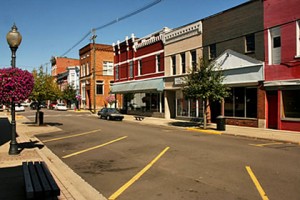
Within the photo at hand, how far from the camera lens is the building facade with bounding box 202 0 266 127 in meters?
20.2

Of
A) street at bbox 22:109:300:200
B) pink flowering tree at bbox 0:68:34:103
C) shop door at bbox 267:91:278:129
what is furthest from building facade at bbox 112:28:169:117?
pink flowering tree at bbox 0:68:34:103

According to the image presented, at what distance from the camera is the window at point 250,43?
20.9 m

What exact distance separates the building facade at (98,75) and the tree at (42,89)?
30383mm

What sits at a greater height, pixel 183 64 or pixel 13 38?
pixel 183 64

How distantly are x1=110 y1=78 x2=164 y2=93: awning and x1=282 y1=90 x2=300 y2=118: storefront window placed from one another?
549 inches

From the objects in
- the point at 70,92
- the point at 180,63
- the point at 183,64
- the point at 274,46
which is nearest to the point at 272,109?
the point at 274,46

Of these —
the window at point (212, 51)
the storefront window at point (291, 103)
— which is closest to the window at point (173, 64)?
the window at point (212, 51)

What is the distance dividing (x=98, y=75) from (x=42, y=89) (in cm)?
3241

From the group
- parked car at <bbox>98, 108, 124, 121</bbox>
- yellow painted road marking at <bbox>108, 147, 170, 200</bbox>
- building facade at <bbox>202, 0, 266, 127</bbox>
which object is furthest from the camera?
parked car at <bbox>98, 108, 124, 121</bbox>

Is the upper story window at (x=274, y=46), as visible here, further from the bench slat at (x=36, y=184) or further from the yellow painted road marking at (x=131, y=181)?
the bench slat at (x=36, y=184)

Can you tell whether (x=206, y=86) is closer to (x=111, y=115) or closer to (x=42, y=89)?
(x=42, y=89)

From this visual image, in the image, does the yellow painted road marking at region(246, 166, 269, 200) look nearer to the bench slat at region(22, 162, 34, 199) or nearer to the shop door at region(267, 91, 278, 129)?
the bench slat at region(22, 162, 34, 199)

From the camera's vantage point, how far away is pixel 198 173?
8.16 m

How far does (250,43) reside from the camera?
69.5 feet
